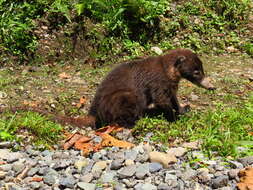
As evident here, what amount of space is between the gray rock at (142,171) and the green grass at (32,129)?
147 cm

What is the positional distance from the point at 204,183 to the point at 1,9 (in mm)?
7259

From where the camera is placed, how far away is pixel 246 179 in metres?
4.05

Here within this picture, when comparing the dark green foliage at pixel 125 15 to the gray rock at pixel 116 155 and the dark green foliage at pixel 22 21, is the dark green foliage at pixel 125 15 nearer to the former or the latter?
the dark green foliage at pixel 22 21

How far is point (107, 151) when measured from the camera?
16.8 feet

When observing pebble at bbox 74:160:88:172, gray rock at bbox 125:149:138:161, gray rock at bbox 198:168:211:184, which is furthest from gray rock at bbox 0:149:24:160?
gray rock at bbox 198:168:211:184

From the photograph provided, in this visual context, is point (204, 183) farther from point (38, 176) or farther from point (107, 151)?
point (38, 176)

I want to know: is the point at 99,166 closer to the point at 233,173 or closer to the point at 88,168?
the point at 88,168

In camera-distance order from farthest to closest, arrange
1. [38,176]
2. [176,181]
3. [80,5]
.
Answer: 1. [80,5]
2. [38,176]
3. [176,181]

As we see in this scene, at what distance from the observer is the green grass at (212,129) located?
16.2 feet

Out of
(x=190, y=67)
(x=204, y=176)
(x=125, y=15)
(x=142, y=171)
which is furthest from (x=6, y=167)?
(x=125, y=15)

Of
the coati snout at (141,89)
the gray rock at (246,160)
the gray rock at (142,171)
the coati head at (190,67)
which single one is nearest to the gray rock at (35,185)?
the gray rock at (142,171)

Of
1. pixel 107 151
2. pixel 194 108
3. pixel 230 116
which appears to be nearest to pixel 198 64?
pixel 194 108

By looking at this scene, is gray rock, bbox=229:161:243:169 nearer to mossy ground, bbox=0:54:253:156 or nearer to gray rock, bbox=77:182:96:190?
mossy ground, bbox=0:54:253:156

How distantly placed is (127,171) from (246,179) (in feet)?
4.00
